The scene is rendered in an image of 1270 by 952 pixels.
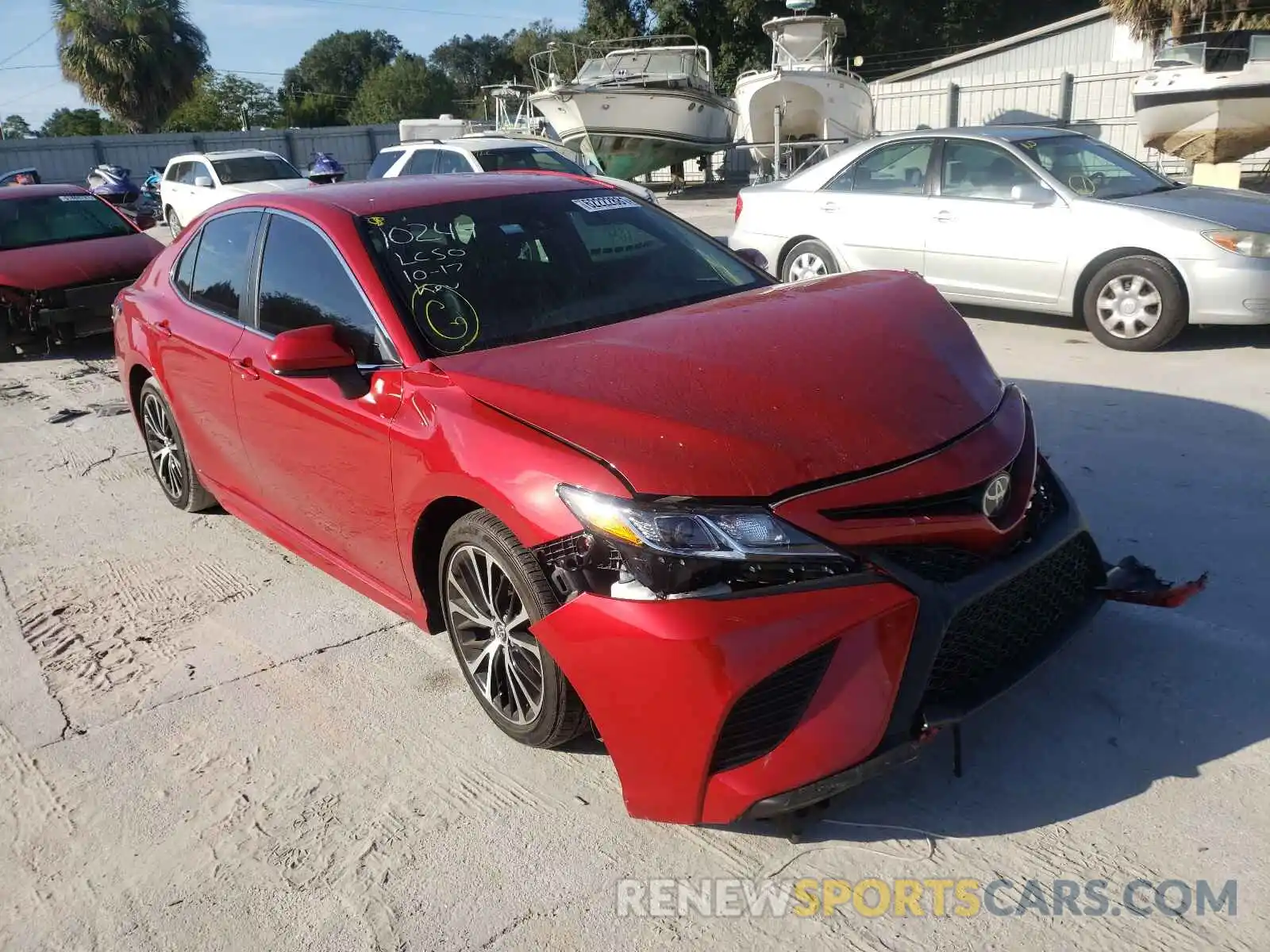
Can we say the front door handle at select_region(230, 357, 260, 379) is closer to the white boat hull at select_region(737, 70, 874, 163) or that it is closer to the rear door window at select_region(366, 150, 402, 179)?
the rear door window at select_region(366, 150, 402, 179)

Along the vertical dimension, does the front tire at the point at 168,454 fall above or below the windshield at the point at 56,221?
below

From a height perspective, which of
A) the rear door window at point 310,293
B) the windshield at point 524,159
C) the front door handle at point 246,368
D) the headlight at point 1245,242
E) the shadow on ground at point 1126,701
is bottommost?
the shadow on ground at point 1126,701

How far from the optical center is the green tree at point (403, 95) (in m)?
65.7

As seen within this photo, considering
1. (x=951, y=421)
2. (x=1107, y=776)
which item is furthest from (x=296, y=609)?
(x=1107, y=776)

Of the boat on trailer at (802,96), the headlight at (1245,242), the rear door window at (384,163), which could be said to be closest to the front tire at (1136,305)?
the headlight at (1245,242)

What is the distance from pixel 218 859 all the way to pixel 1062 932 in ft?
7.12

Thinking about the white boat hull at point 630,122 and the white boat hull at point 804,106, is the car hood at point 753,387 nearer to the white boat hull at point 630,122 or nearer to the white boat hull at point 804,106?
the white boat hull at point 804,106

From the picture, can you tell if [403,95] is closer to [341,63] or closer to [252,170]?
[341,63]

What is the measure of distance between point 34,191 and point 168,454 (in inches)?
267

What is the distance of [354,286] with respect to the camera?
3.48 m

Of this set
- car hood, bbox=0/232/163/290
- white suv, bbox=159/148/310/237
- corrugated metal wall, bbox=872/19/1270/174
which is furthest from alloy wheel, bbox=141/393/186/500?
corrugated metal wall, bbox=872/19/1270/174

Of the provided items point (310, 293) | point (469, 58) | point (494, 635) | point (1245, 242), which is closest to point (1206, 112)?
point (1245, 242)

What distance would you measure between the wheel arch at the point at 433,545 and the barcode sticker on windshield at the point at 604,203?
4.94 feet

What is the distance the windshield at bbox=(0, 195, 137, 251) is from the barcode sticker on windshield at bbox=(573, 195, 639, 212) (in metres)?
8.08
